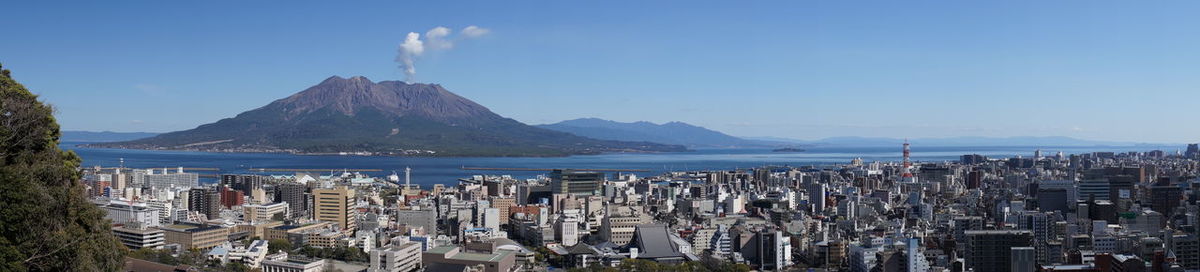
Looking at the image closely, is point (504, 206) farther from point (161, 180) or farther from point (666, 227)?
point (161, 180)

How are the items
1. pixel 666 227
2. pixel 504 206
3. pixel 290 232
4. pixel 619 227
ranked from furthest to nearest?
pixel 504 206, pixel 619 227, pixel 290 232, pixel 666 227

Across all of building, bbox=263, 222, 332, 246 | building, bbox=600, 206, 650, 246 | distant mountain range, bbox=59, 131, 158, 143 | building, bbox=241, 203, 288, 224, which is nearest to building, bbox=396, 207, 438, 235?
building, bbox=263, 222, 332, 246

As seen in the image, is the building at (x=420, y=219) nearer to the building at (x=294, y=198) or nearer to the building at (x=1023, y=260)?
the building at (x=294, y=198)

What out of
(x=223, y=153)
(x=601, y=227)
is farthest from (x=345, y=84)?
(x=601, y=227)

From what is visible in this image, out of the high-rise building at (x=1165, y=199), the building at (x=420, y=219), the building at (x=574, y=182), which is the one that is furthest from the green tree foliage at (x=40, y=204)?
the building at (x=574, y=182)

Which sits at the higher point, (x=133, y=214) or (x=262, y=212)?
(x=133, y=214)

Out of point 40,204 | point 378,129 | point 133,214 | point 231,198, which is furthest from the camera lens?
point 378,129

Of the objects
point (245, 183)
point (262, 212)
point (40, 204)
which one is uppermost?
point (40, 204)

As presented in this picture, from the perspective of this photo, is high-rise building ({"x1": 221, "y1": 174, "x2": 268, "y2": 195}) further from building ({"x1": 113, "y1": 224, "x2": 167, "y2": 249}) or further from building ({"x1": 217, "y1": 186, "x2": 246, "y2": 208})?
building ({"x1": 113, "y1": 224, "x2": 167, "y2": 249})

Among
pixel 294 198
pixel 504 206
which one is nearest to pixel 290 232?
pixel 504 206
